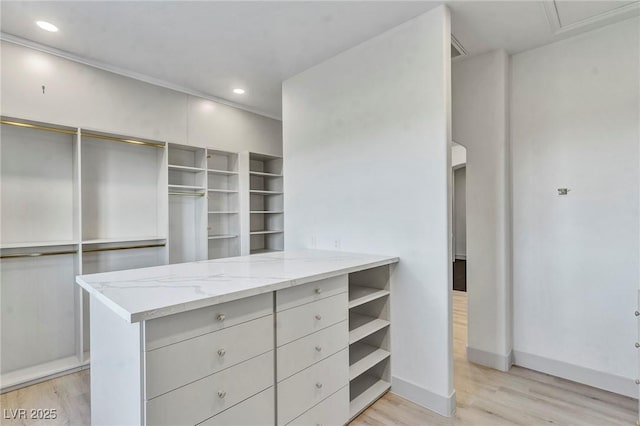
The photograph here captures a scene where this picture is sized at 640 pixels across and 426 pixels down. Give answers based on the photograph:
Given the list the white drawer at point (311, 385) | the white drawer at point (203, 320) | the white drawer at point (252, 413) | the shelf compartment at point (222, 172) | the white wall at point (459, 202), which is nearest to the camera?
the white drawer at point (203, 320)

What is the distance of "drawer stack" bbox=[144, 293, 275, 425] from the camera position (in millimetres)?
1219

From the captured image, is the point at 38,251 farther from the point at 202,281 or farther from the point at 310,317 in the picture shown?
the point at 310,317

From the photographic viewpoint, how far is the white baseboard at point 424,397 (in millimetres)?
2137

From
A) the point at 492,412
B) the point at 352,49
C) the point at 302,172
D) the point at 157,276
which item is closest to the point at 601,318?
the point at 492,412

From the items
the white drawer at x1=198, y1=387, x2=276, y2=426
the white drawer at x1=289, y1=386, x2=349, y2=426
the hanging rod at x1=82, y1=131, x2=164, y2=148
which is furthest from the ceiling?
the white drawer at x1=289, y1=386, x2=349, y2=426

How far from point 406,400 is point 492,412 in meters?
0.57

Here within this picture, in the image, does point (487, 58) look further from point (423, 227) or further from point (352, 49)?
point (423, 227)

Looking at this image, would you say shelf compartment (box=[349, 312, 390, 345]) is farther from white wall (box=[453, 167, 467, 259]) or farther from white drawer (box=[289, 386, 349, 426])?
white wall (box=[453, 167, 467, 259])

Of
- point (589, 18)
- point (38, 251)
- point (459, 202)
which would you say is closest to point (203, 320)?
point (38, 251)

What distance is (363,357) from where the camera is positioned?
2.37 m

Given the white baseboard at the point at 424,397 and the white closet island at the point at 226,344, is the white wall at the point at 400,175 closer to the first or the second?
the white baseboard at the point at 424,397

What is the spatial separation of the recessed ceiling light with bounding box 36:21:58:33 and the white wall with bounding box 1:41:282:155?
366 millimetres

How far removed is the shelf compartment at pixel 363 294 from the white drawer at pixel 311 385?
334mm

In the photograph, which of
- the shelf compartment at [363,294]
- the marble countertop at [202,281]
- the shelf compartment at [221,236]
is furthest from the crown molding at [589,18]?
the shelf compartment at [221,236]
